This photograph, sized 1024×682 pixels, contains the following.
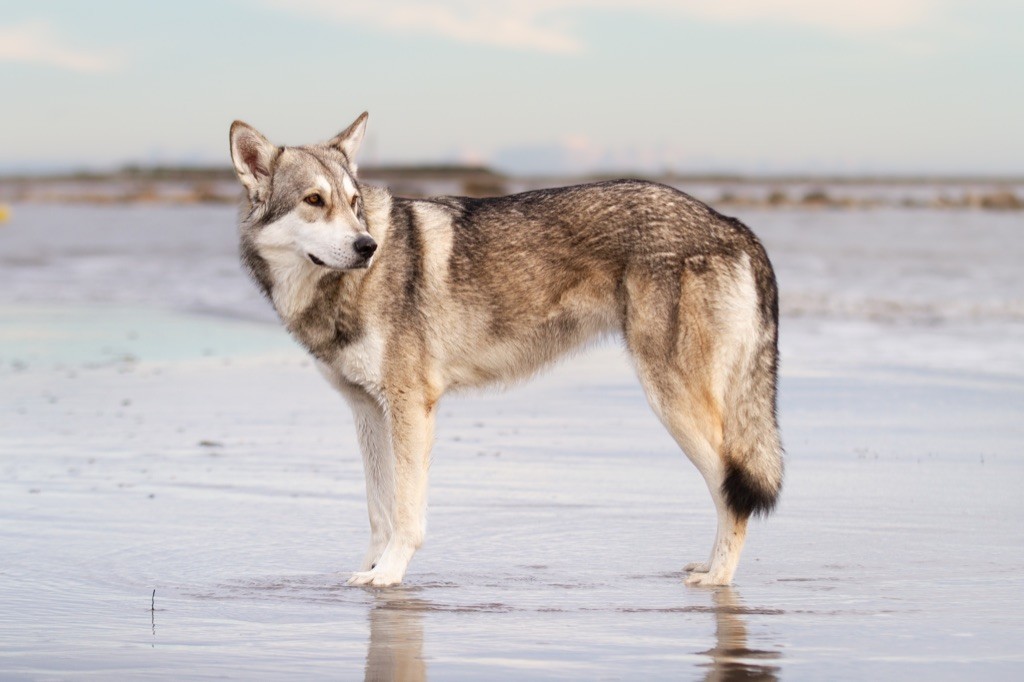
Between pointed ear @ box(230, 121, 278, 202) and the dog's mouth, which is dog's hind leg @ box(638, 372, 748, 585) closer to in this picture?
the dog's mouth

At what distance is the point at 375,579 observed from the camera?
561 centimetres

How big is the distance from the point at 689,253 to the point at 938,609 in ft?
6.24

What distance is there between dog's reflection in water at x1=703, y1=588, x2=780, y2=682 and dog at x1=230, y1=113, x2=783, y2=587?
1.80ft

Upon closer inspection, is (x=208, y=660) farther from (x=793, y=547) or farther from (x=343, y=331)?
(x=793, y=547)

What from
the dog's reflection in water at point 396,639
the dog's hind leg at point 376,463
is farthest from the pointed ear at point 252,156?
the dog's reflection in water at point 396,639

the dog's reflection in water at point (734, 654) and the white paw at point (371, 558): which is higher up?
the dog's reflection in water at point (734, 654)

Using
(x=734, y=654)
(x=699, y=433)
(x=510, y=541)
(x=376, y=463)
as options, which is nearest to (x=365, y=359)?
(x=376, y=463)

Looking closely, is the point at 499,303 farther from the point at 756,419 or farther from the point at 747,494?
the point at 747,494

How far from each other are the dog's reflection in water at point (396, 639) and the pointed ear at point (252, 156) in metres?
1.91

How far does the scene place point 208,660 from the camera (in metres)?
4.35

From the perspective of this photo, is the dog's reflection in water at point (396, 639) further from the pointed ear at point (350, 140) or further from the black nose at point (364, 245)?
the pointed ear at point (350, 140)

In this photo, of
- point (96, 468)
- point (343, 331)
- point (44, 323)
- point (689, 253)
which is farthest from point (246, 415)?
point (44, 323)

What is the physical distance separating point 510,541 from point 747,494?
1.23 metres

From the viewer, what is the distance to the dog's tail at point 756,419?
5.73 meters
